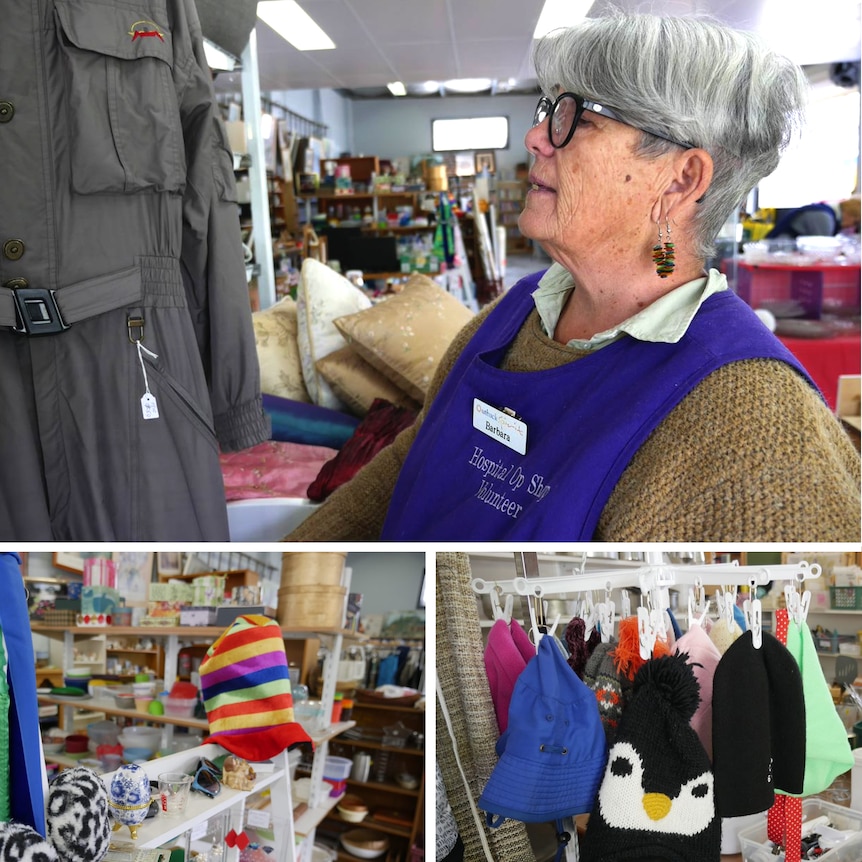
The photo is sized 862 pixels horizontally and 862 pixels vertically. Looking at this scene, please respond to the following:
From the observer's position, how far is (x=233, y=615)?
1.92 metres

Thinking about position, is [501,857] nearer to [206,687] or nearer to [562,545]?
[562,545]

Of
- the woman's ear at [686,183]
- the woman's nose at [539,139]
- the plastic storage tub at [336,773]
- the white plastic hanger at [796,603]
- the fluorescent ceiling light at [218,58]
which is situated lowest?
the plastic storage tub at [336,773]

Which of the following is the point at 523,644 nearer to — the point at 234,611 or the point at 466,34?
the point at 466,34

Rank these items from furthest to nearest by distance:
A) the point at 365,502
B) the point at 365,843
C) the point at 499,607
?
1. the point at 365,843
2. the point at 365,502
3. the point at 499,607

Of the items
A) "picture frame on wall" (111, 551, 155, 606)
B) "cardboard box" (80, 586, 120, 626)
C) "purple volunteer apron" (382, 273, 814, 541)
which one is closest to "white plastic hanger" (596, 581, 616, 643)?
"purple volunteer apron" (382, 273, 814, 541)

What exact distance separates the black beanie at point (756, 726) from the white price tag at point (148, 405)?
79cm

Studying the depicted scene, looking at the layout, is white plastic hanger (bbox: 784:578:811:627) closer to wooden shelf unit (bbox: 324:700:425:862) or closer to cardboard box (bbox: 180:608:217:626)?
cardboard box (bbox: 180:608:217:626)

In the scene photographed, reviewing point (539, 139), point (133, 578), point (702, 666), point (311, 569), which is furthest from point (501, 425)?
point (133, 578)

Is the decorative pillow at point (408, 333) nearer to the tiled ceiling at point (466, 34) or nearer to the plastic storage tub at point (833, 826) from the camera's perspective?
the tiled ceiling at point (466, 34)

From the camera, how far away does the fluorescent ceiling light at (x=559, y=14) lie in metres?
0.92

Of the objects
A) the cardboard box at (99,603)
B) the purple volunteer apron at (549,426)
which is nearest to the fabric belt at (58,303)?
the purple volunteer apron at (549,426)

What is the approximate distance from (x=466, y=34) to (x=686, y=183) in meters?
0.32

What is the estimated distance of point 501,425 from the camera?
1.00 meters

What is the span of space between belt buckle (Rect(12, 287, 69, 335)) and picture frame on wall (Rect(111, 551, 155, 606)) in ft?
4.33
